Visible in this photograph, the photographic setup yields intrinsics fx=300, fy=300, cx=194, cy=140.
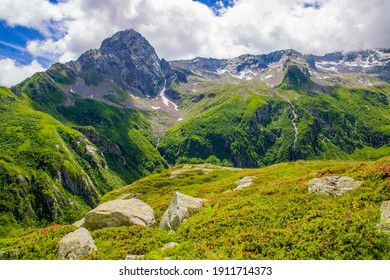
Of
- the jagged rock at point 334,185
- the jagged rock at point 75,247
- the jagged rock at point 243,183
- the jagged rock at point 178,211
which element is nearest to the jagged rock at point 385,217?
the jagged rock at point 334,185

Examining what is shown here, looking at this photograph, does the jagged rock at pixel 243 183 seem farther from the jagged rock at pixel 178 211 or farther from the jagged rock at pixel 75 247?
the jagged rock at pixel 75 247

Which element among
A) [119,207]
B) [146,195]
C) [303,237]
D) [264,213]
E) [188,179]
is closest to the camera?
[303,237]

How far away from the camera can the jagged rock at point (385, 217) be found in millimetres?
16531

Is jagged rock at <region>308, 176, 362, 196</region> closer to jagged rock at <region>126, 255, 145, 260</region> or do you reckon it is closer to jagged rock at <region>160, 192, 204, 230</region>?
jagged rock at <region>160, 192, 204, 230</region>

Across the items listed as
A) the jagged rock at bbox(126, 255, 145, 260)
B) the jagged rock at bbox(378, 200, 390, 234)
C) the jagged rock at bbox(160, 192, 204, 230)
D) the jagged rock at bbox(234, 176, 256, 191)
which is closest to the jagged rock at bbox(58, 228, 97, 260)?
the jagged rock at bbox(126, 255, 145, 260)

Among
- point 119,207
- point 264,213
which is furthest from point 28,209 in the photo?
point 264,213

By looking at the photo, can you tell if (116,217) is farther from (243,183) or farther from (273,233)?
(243,183)

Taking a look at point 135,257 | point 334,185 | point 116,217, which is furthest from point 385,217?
point 116,217

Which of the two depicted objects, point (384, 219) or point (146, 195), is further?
point (146, 195)

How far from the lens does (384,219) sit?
17.6 meters

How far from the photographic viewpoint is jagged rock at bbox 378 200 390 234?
16.5 m

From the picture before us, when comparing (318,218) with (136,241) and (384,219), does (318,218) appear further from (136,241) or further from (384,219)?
(136,241)

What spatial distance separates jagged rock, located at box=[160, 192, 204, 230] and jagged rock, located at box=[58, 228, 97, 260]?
7628mm
